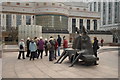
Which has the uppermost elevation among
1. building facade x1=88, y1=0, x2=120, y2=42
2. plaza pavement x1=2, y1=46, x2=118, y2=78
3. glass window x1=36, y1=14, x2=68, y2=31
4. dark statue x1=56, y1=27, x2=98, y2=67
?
building facade x1=88, y1=0, x2=120, y2=42

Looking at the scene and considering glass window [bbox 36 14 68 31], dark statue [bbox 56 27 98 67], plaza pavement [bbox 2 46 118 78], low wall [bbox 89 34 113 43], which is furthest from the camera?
glass window [bbox 36 14 68 31]

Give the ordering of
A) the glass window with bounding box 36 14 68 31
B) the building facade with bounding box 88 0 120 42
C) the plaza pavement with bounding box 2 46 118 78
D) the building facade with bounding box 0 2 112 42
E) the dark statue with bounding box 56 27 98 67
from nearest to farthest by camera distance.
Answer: the plaza pavement with bounding box 2 46 118 78, the dark statue with bounding box 56 27 98 67, the building facade with bounding box 0 2 112 42, the glass window with bounding box 36 14 68 31, the building facade with bounding box 88 0 120 42

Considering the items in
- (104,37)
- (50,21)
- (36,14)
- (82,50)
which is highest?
(36,14)

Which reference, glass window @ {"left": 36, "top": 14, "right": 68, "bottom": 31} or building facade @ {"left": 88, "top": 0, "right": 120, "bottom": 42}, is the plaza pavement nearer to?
glass window @ {"left": 36, "top": 14, "right": 68, "bottom": 31}

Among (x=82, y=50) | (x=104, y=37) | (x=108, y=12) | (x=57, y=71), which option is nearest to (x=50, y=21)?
(x=104, y=37)

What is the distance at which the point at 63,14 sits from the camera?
4372 cm

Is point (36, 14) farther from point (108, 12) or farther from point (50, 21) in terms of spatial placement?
point (108, 12)

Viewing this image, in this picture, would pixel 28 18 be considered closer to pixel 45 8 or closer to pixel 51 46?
pixel 45 8

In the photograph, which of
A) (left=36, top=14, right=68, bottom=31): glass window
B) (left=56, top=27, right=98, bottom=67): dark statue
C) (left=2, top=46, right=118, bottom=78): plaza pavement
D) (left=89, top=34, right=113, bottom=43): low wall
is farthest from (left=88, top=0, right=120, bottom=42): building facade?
(left=2, top=46, right=118, bottom=78): plaza pavement

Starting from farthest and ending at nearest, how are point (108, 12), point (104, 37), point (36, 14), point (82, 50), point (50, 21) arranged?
1. point (108, 12)
2. point (36, 14)
3. point (50, 21)
4. point (104, 37)
5. point (82, 50)

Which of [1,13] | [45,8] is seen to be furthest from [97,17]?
[1,13]

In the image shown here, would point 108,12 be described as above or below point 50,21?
above

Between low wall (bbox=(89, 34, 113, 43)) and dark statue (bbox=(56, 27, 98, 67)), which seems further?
low wall (bbox=(89, 34, 113, 43))

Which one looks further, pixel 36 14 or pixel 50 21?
pixel 36 14
